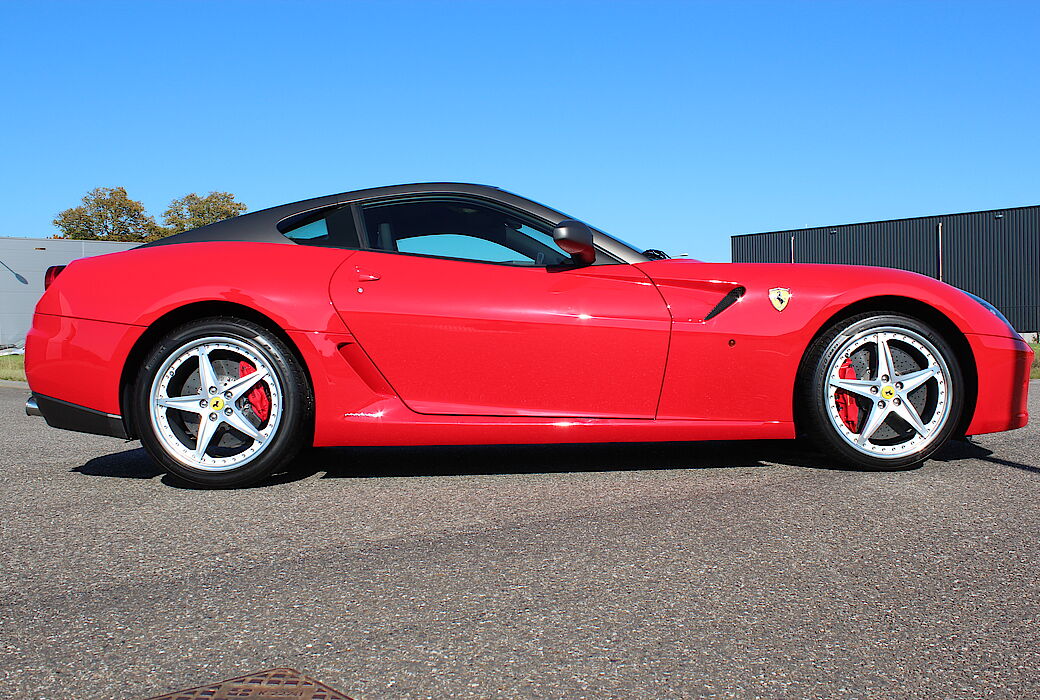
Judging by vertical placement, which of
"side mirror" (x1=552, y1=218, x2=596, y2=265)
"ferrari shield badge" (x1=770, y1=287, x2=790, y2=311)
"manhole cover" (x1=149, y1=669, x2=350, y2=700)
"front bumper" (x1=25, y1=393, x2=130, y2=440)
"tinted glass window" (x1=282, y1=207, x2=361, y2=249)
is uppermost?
"tinted glass window" (x1=282, y1=207, x2=361, y2=249)

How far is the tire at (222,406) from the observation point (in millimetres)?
3828

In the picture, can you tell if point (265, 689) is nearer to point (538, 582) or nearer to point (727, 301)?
point (538, 582)

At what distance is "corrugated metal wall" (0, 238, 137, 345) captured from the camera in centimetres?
3325

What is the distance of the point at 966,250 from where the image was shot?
133 feet

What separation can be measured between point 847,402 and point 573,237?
4.82 feet

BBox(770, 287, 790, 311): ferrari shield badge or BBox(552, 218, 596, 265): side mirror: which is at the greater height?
BBox(552, 218, 596, 265): side mirror

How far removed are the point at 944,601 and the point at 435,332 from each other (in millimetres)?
2244

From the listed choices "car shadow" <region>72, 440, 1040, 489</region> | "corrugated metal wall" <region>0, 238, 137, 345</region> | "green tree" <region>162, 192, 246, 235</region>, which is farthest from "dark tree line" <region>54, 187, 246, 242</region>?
"car shadow" <region>72, 440, 1040, 489</region>

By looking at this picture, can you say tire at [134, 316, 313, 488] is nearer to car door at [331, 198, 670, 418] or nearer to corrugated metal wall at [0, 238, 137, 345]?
car door at [331, 198, 670, 418]

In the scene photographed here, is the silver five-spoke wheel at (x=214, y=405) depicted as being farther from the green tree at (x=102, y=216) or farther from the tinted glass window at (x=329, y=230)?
the green tree at (x=102, y=216)

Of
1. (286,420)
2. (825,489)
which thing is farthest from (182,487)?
(825,489)

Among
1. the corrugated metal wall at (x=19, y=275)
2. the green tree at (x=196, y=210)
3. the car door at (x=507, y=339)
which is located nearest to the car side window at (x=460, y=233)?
the car door at (x=507, y=339)

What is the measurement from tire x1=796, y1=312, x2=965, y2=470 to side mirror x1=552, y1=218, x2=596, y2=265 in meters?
1.14

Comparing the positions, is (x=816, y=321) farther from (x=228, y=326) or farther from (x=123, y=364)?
(x=123, y=364)
